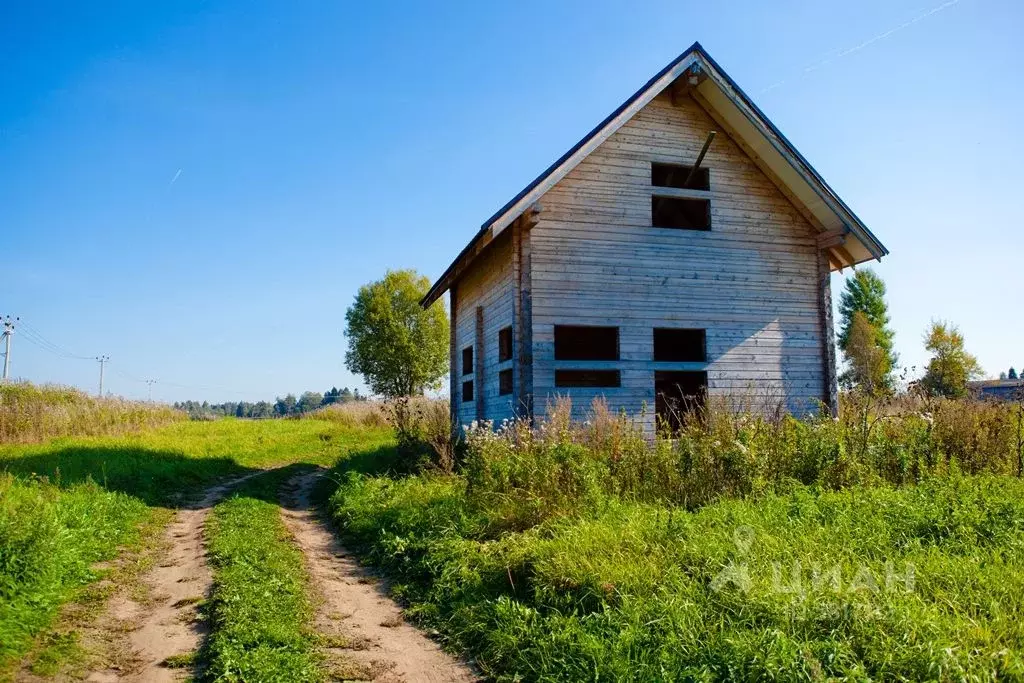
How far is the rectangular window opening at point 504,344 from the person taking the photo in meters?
14.9

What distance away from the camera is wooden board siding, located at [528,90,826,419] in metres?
13.3

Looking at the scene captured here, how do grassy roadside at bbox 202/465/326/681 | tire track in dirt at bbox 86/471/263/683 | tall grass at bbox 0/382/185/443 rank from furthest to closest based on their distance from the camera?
tall grass at bbox 0/382/185/443
tire track in dirt at bbox 86/471/263/683
grassy roadside at bbox 202/465/326/681

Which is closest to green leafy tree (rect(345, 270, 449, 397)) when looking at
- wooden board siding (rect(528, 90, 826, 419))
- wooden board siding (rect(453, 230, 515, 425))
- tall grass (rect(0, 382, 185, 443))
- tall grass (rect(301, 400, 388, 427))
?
tall grass (rect(301, 400, 388, 427))

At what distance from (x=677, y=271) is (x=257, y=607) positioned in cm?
1053

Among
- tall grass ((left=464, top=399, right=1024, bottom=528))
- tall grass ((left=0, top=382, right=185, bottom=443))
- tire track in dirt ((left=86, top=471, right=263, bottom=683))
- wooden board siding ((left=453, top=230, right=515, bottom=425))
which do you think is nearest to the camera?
tire track in dirt ((left=86, top=471, right=263, bottom=683))

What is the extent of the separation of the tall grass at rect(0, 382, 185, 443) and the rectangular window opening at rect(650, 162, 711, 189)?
17.1m

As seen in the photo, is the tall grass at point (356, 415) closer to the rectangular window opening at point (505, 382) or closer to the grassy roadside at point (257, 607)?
the rectangular window opening at point (505, 382)

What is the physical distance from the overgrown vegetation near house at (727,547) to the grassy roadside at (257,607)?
1051mm

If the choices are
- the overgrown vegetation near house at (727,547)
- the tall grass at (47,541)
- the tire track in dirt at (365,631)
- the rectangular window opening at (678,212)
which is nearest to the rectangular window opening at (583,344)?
the rectangular window opening at (678,212)

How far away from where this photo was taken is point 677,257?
Answer: 1402 centimetres

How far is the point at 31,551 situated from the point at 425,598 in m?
4.07

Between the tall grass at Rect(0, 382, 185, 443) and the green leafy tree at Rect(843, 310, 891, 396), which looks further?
the green leafy tree at Rect(843, 310, 891, 396)

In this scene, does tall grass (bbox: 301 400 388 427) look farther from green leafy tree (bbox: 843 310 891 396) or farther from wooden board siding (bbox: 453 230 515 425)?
green leafy tree (bbox: 843 310 891 396)

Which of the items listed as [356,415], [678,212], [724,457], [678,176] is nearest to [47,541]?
[724,457]
